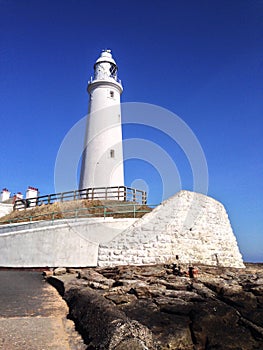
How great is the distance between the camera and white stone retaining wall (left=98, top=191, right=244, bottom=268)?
11.4 m

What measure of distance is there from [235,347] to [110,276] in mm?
5543

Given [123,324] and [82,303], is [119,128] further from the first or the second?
[123,324]

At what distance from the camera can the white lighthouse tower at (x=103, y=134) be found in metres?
22.2

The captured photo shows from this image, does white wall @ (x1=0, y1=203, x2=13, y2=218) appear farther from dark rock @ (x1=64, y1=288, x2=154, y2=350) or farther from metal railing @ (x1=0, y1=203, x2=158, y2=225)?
dark rock @ (x1=64, y1=288, x2=154, y2=350)

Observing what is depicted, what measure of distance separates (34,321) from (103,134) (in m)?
19.1

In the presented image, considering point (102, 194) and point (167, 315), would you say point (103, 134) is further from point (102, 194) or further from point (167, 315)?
point (167, 315)

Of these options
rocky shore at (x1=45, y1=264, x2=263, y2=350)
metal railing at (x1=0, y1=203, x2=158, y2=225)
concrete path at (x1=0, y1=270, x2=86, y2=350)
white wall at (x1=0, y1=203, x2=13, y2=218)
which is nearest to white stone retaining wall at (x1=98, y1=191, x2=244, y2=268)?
metal railing at (x1=0, y1=203, x2=158, y2=225)

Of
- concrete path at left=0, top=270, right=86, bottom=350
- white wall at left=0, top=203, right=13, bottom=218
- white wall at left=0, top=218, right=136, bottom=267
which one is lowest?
concrete path at left=0, top=270, right=86, bottom=350

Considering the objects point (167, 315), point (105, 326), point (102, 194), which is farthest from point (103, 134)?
point (105, 326)

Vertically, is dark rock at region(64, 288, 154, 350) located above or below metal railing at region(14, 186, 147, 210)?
below

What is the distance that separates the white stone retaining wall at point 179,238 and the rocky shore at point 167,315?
9.92ft

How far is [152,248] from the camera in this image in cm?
1145

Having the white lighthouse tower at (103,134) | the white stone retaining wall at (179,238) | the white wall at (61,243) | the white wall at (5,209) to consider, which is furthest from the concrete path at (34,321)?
the white wall at (5,209)

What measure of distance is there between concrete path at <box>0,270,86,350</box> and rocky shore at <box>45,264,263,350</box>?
227mm
